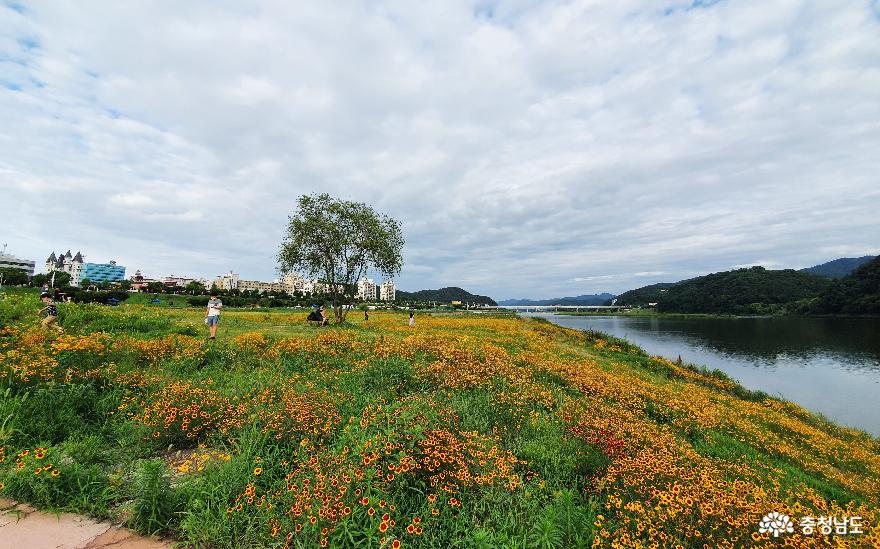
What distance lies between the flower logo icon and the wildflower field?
7cm

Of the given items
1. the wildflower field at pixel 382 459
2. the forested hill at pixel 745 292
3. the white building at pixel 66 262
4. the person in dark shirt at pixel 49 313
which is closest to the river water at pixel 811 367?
the wildflower field at pixel 382 459

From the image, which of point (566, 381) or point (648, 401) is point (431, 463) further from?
point (648, 401)

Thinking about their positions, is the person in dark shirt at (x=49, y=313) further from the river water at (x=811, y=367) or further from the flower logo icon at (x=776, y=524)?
the river water at (x=811, y=367)

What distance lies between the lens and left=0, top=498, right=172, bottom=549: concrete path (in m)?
3.85

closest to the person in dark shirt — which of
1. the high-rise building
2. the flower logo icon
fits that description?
the flower logo icon

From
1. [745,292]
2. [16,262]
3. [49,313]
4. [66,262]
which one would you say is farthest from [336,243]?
[66,262]

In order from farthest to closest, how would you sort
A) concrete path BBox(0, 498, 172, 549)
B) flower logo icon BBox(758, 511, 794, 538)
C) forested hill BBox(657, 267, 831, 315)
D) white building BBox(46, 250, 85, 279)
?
1. white building BBox(46, 250, 85, 279)
2. forested hill BBox(657, 267, 831, 315)
3. flower logo icon BBox(758, 511, 794, 538)
4. concrete path BBox(0, 498, 172, 549)

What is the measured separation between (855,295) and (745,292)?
102 feet

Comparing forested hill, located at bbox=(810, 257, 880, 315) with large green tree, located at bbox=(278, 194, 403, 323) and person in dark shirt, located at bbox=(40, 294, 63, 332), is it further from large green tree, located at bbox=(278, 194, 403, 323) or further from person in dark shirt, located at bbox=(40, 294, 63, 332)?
person in dark shirt, located at bbox=(40, 294, 63, 332)

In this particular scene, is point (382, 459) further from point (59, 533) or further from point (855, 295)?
point (855, 295)

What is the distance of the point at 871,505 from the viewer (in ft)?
21.7

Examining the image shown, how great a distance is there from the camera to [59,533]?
403 centimetres

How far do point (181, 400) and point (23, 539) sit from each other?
2867 millimetres

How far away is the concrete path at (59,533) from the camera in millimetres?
3854
